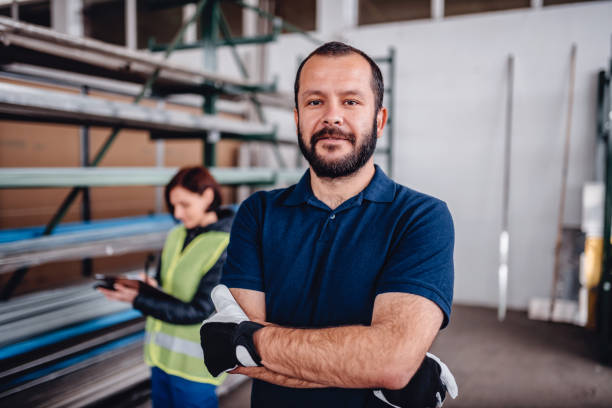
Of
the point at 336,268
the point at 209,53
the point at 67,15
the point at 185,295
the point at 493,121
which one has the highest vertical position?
the point at 67,15

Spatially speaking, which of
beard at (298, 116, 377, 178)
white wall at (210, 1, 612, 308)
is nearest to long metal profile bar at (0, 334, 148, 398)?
beard at (298, 116, 377, 178)

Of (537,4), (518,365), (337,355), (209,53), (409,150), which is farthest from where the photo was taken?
(409,150)

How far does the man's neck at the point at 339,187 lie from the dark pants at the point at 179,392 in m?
1.04

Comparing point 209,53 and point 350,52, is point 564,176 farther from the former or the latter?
point 350,52

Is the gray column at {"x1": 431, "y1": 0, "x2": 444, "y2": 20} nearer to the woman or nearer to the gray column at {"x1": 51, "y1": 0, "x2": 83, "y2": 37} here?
the woman

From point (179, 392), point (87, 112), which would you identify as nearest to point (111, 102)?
point (87, 112)

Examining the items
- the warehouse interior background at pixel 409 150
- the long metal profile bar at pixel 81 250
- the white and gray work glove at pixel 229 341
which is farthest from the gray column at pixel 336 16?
the white and gray work glove at pixel 229 341

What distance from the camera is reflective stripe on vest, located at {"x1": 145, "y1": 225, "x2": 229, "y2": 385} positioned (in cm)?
172

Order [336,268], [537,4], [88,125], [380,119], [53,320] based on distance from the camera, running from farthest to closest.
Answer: [537,4]
[88,125]
[53,320]
[380,119]
[336,268]

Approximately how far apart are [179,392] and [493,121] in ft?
13.7

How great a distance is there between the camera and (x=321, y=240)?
110 centimetres

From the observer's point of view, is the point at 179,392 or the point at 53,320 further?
the point at 53,320

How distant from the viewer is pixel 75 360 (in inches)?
84.0

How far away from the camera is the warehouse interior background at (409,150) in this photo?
7.79 feet
